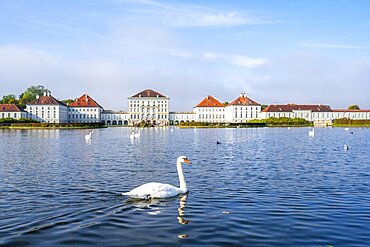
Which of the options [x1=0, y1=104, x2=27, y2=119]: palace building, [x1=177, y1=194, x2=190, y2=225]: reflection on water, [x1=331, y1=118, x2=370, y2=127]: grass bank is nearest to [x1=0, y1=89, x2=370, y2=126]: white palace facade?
[x1=0, y1=104, x2=27, y2=119]: palace building

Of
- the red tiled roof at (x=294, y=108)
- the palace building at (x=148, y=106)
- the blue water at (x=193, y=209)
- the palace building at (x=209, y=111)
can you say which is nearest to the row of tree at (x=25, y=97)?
the palace building at (x=148, y=106)

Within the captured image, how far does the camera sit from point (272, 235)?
7176 mm

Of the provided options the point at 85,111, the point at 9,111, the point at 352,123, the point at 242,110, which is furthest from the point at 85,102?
the point at 352,123

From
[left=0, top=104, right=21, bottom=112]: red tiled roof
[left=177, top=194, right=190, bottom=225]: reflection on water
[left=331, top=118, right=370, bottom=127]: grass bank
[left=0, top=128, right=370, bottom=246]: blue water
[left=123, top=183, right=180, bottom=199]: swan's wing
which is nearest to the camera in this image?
[left=0, top=128, right=370, bottom=246]: blue water

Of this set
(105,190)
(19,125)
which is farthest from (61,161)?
(19,125)

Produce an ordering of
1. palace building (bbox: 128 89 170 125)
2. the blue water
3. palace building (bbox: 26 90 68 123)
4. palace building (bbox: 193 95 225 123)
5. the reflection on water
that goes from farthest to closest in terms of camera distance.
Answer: palace building (bbox: 193 95 225 123)
palace building (bbox: 128 89 170 125)
palace building (bbox: 26 90 68 123)
the reflection on water
the blue water

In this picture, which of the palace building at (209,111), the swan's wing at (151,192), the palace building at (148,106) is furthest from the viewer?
the palace building at (209,111)

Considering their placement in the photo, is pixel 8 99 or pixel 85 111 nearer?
pixel 85 111

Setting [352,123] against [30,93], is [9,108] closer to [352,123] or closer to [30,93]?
[30,93]

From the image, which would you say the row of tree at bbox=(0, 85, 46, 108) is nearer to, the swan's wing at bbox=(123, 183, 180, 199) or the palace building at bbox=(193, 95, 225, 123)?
the palace building at bbox=(193, 95, 225, 123)

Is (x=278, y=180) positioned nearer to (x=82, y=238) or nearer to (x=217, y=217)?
(x=217, y=217)

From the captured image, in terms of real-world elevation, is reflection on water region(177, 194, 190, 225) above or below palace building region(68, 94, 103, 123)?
below

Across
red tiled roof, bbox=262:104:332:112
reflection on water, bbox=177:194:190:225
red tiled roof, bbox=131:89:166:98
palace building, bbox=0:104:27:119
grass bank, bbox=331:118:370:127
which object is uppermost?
red tiled roof, bbox=131:89:166:98

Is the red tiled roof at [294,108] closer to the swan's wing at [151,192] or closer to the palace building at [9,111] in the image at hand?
the palace building at [9,111]
